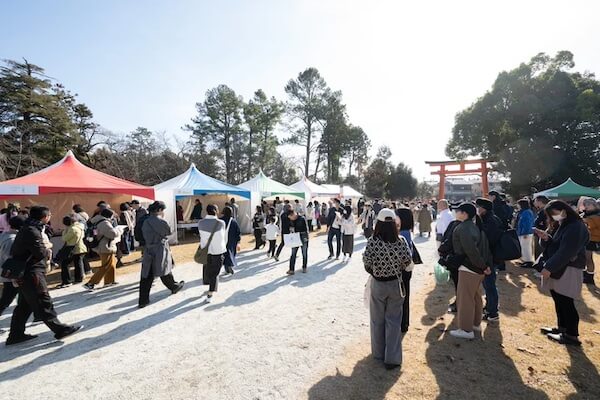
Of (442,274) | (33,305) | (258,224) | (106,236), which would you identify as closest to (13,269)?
(33,305)

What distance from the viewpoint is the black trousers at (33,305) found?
11.6ft

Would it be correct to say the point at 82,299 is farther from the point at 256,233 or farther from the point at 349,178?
the point at 349,178

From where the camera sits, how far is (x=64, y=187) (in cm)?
759

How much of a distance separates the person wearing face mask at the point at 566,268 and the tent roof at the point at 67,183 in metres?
9.69

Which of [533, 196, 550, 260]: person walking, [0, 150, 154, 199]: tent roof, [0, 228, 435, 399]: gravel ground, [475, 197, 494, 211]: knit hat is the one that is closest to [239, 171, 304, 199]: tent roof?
[0, 150, 154, 199]: tent roof

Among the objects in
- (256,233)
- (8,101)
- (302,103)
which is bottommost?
(256,233)

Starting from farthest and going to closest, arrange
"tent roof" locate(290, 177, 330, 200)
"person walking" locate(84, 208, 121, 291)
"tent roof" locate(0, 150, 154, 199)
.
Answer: "tent roof" locate(290, 177, 330, 200), "tent roof" locate(0, 150, 154, 199), "person walking" locate(84, 208, 121, 291)

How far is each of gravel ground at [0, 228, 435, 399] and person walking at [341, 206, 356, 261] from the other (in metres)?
2.38

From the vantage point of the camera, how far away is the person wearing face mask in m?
3.28

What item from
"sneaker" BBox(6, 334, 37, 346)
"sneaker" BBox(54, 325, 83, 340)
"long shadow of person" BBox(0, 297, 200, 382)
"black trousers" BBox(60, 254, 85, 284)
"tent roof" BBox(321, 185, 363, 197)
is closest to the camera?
"long shadow of person" BBox(0, 297, 200, 382)

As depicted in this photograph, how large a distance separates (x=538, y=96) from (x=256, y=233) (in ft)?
74.1

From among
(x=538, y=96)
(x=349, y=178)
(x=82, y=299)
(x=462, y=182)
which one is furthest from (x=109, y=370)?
(x=462, y=182)

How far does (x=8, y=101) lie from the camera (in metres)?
16.9

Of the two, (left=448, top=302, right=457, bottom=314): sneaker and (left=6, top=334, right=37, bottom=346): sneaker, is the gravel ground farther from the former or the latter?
(left=448, top=302, right=457, bottom=314): sneaker
